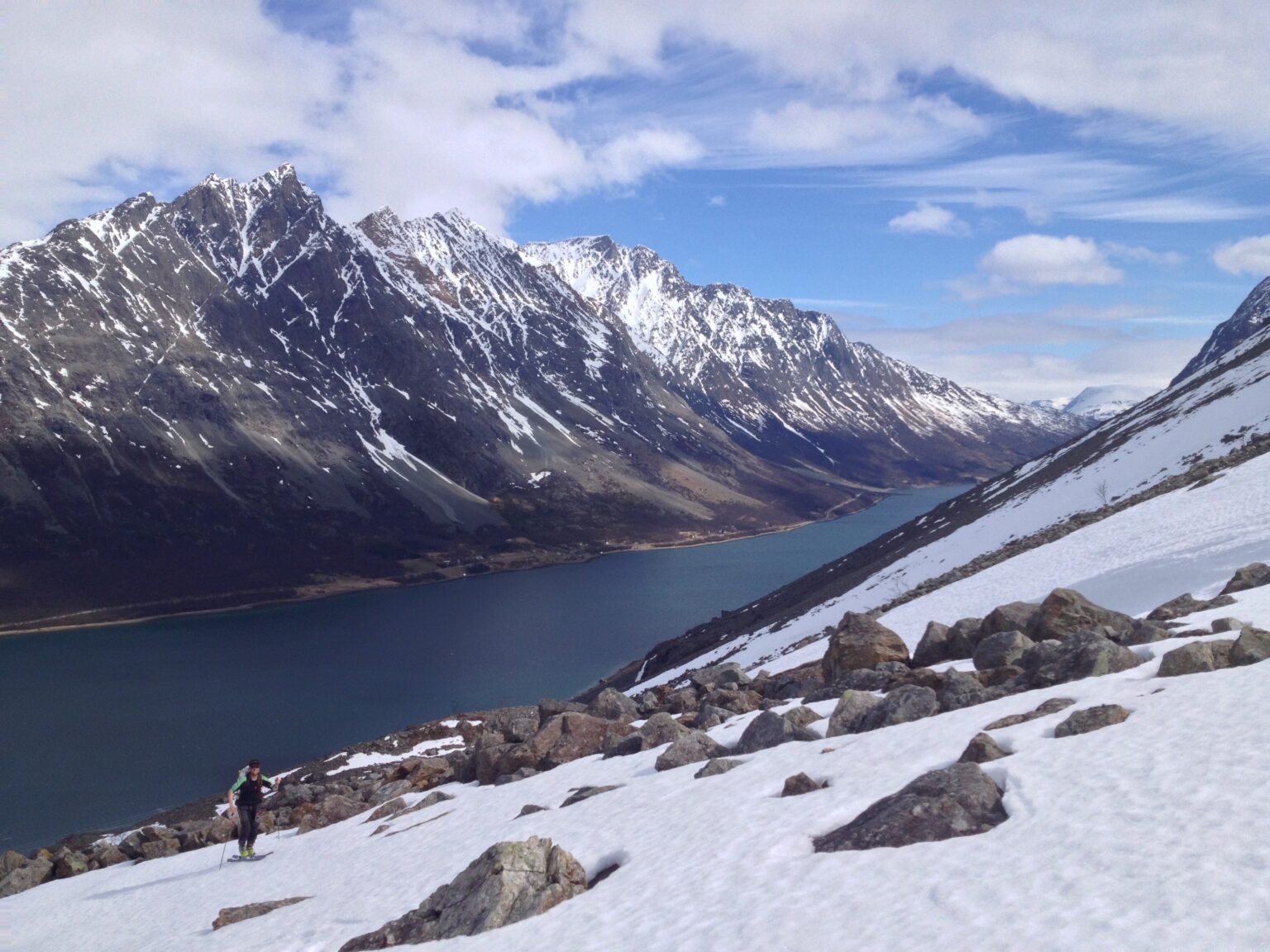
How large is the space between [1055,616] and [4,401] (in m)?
201

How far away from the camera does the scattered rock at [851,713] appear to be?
16.4m

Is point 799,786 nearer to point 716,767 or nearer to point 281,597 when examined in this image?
point 716,767

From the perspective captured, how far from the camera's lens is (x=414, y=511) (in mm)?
199750

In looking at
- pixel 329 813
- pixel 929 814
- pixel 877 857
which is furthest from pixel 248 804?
pixel 929 814

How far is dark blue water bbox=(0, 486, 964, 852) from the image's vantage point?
58.7 metres

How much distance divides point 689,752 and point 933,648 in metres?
8.54

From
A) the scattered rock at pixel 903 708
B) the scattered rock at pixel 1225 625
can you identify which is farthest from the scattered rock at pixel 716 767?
the scattered rock at pixel 1225 625

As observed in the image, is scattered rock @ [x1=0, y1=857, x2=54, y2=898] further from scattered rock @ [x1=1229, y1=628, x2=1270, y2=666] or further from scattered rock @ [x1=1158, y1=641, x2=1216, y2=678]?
scattered rock @ [x1=1229, y1=628, x2=1270, y2=666]

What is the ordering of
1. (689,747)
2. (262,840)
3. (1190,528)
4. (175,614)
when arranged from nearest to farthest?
(689,747), (262,840), (1190,528), (175,614)

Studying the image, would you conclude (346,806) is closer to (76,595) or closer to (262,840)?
(262,840)

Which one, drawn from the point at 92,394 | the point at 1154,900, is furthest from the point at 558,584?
the point at 1154,900

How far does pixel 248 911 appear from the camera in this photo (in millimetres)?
15547

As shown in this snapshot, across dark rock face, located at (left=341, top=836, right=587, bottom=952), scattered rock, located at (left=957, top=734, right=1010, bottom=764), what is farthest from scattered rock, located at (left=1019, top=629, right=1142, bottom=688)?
dark rock face, located at (left=341, top=836, right=587, bottom=952)

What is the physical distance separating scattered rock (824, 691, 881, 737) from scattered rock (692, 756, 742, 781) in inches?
78.2
